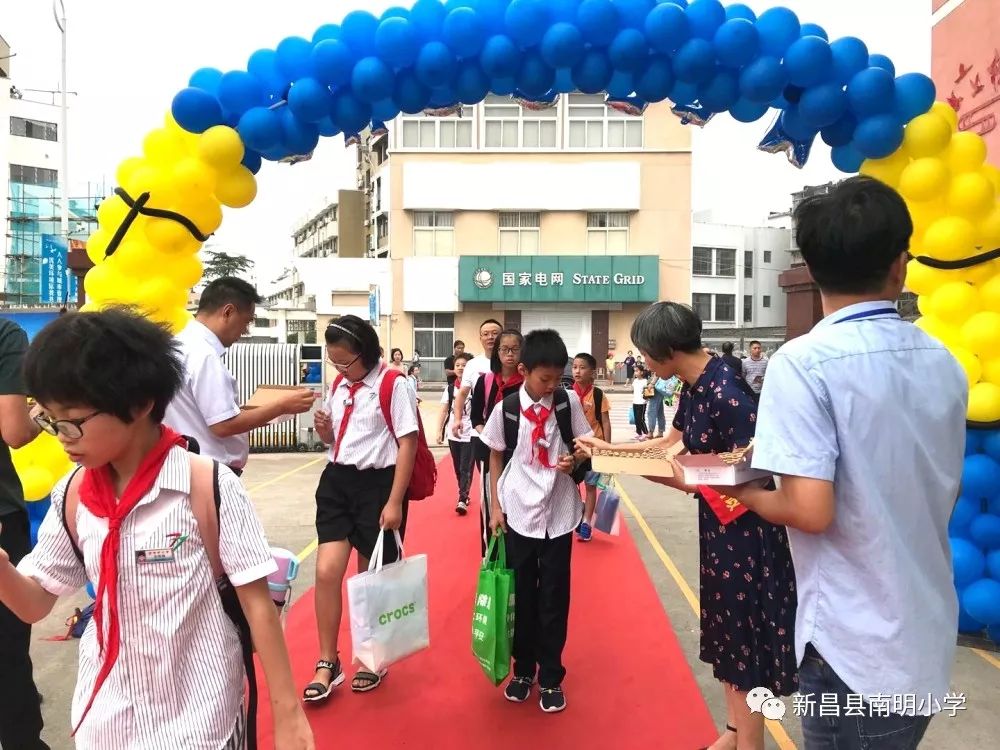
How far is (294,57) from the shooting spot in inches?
154

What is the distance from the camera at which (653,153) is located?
2562 centimetres

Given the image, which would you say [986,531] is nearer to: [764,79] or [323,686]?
[764,79]

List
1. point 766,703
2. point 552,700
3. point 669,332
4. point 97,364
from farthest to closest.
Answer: point 552,700 → point 669,332 → point 766,703 → point 97,364

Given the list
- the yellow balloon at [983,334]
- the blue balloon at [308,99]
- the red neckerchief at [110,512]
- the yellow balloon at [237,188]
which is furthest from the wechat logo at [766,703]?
the yellow balloon at [237,188]

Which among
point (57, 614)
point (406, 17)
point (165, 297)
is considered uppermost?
point (406, 17)

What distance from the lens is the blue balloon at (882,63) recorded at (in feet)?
12.4

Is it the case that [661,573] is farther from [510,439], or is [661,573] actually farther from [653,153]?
[653,153]

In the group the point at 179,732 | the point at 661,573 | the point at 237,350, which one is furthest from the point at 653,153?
the point at 179,732

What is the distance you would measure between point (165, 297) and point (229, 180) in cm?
76

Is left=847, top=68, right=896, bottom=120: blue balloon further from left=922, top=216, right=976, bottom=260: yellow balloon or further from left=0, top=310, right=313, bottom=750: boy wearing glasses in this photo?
left=0, top=310, right=313, bottom=750: boy wearing glasses

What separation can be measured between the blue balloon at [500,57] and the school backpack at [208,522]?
308cm

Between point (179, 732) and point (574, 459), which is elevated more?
point (574, 459)

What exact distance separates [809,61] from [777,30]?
26cm

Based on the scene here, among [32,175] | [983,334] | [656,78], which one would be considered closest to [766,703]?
[983,334]
